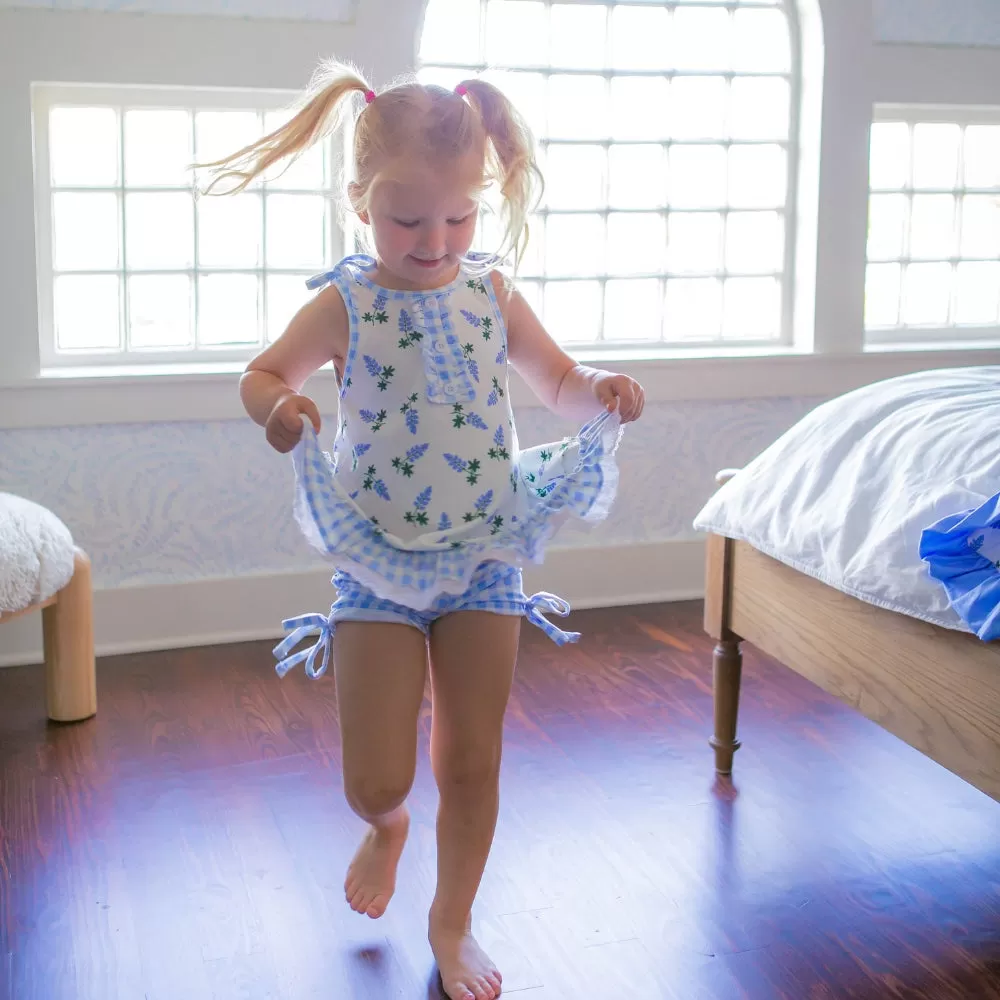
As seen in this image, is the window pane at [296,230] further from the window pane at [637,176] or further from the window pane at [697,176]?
the window pane at [697,176]

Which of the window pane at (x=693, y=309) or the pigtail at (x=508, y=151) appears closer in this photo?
the pigtail at (x=508, y=151)

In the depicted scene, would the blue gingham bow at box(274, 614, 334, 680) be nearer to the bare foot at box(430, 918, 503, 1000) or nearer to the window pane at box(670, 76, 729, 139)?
the bare foot at box(430, 918, 503, 1000)

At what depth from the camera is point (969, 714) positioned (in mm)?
1744

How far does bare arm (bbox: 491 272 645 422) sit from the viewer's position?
6.15 ft

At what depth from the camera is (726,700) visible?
8.32 ft

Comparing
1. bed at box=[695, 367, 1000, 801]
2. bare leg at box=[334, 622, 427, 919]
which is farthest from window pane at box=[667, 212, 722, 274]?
bare leg at box=[334, 622, 427, 919]

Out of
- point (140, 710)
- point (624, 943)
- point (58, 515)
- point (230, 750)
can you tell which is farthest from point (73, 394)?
point (624, 943)

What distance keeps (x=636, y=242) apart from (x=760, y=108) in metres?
0.58

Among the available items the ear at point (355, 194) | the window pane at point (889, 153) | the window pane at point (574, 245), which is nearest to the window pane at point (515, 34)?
the window pane at point (574, 245)

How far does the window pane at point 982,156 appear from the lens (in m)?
4.25

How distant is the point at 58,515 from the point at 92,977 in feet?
5.57

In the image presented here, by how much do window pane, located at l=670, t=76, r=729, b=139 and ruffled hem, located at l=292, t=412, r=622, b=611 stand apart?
→ 2439 mm

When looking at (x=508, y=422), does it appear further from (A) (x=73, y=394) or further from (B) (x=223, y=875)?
(A) (x=73, y=394)

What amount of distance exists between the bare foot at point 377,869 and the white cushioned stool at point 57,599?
1126 millimetres
